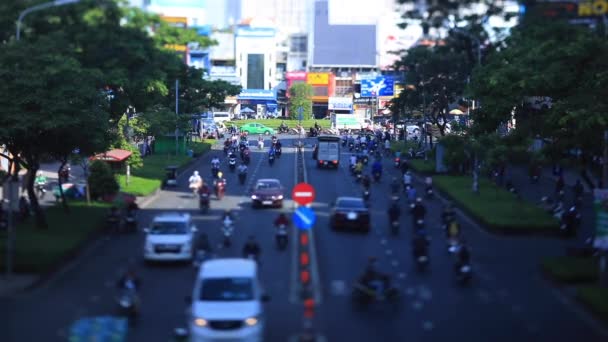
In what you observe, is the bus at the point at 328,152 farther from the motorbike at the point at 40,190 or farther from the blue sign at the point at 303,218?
the blue sign at the point at 303,218

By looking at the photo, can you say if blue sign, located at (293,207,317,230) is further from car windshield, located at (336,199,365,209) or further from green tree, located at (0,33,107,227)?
green tree, located at (0,33,107,227)

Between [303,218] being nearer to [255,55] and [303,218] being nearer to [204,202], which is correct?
[204,202]

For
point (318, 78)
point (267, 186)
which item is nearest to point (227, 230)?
point (267, 186)

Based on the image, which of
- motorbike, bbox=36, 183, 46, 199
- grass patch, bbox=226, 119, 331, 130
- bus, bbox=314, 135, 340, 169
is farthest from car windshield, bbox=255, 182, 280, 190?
grass patch, bbox=226, 119, 331, 130

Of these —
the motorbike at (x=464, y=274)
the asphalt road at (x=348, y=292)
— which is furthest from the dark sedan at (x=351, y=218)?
the motorbike at (x=464, y=274)

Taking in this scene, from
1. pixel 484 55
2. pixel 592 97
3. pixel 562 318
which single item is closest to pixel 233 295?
Answer: pixel 562 318

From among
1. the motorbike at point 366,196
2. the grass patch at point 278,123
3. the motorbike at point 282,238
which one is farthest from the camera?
the grass patch at point 278,123

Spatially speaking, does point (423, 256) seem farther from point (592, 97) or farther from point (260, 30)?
point (260, 30)
